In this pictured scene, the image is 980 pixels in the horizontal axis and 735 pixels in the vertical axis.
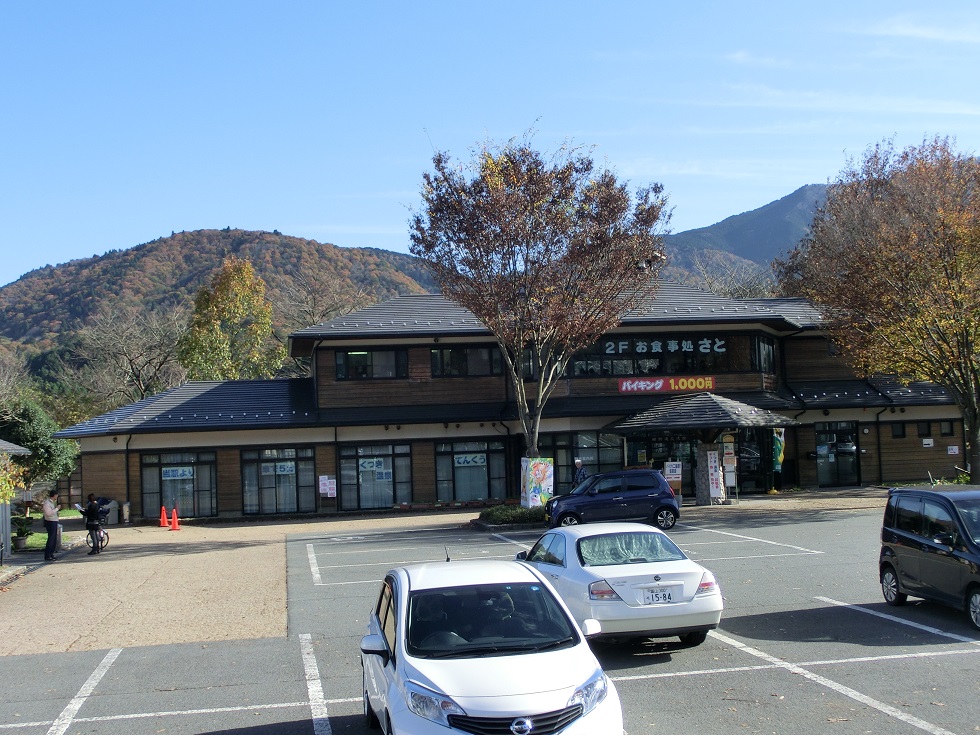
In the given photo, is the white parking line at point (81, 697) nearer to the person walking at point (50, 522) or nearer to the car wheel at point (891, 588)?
the car wheel at point (891, 588)

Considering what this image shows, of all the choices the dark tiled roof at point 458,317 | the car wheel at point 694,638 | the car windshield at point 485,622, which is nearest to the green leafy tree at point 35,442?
the dark tiled roof at point 458,317

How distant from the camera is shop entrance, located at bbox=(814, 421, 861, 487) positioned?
37.0 m

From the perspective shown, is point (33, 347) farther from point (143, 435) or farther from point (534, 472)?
point (534, 472)

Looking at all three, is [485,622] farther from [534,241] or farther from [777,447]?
[777,447]

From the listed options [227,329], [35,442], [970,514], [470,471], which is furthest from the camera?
[227,329]

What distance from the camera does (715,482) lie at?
3105 cm

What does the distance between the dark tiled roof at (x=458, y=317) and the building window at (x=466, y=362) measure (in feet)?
2.82

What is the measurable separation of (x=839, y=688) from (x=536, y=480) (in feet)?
65.2

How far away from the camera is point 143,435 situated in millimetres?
33375

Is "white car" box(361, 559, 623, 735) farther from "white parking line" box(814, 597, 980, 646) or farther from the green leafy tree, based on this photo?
the green leafy tree

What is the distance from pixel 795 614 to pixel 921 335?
673 inches

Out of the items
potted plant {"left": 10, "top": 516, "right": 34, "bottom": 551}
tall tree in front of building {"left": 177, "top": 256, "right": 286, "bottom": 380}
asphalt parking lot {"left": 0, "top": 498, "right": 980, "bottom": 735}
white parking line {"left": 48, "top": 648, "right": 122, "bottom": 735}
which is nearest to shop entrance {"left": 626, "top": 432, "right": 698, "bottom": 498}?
asphalt parking lot {"left": 0, "top": 498, "right": 980, "bottom": 735}

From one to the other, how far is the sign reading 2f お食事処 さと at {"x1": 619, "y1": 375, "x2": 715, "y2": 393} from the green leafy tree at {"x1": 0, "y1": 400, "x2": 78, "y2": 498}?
2168 centimetres

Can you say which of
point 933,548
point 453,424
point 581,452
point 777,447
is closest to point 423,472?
point 453,424
